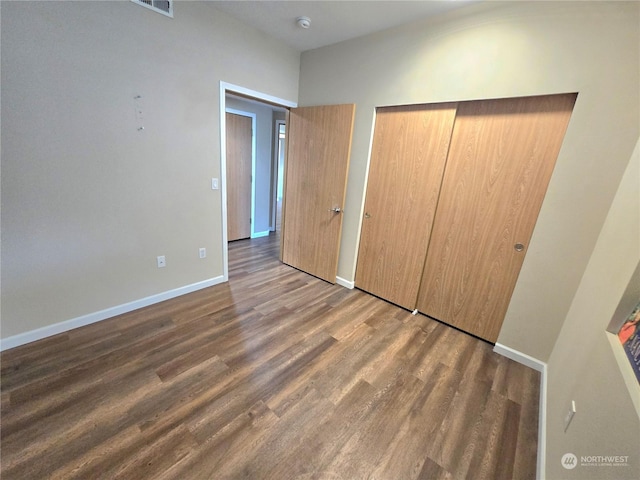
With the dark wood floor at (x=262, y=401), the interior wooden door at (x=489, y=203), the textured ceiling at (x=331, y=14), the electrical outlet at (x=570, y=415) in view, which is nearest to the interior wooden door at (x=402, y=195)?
the interior wooden door at (x=489, y=203)

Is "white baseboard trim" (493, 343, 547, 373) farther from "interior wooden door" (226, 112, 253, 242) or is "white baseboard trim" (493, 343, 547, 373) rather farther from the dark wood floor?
"interior wooden door" (226, 112, 253, 242)

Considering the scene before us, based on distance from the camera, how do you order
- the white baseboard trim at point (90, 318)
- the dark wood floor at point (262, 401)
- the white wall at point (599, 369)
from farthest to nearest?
the white baseboard trim at point (90, 318)
the dark wood floor at point (262, 401)
the white wall at point (599, 369)

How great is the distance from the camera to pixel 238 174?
13.8ft

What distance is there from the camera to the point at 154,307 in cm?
238

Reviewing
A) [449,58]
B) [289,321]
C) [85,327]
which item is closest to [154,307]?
[85,327]

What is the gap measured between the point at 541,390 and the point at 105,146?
3.60 meters

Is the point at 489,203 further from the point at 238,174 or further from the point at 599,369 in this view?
the point at 238,174

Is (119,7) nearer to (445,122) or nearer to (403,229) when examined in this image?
(445,122)

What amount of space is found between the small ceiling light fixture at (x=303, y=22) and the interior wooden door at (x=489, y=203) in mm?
1551

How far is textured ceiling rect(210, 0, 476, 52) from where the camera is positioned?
1.98 metres

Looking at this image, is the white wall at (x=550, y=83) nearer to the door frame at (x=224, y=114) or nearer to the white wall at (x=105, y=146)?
the door frame at (x=224, y=114)

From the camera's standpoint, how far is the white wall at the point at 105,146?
5.24ft

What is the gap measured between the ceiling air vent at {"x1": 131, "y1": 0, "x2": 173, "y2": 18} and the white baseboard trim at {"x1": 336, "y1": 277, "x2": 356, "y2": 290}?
2.88 meters

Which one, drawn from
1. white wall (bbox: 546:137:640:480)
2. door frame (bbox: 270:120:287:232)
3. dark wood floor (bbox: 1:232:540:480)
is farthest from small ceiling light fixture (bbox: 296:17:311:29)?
dark wood floor (bbox: 1:232:540:480)
